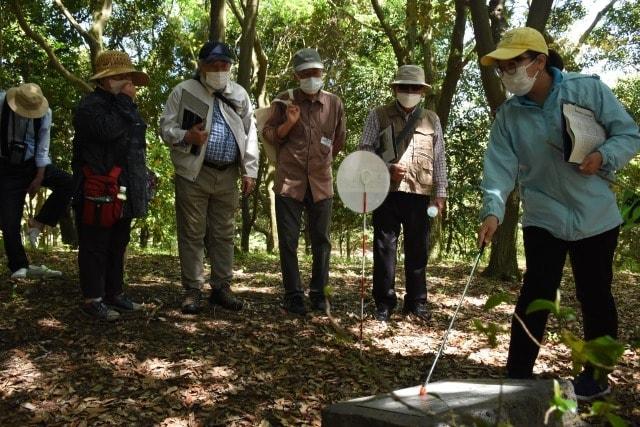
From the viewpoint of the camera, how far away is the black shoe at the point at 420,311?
5.15 meters

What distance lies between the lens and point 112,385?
11.8ft

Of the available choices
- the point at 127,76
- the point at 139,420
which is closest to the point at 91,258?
the point at 127,76

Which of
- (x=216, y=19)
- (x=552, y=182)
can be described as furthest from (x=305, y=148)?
(x=216, y=19)

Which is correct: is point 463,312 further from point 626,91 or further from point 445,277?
point 626,91

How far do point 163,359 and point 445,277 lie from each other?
4813mm

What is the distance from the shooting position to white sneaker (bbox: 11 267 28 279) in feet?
19.2

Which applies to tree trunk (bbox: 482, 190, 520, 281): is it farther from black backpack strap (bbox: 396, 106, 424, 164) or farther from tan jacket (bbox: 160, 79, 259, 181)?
tan jacket (bbox: 160, 79, 259, 181)

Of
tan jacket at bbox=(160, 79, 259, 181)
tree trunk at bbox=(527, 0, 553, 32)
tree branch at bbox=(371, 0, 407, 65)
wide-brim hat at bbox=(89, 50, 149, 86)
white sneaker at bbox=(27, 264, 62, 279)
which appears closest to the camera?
wide-brim hat at bbox=(89, 50, 149, 86)

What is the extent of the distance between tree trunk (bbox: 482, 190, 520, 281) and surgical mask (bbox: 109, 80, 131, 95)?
4.83m

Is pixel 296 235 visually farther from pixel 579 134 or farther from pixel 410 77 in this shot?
pixel 579 134

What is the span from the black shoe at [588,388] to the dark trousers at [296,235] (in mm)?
2274

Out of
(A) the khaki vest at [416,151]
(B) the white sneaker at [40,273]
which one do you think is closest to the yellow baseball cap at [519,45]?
(A) the khaki vest at [416,151]

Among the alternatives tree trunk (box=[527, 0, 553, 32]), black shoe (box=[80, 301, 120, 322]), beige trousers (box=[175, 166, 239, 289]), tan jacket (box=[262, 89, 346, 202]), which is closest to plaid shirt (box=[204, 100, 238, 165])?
beige trousers (box=[175, 166, 239, 289])

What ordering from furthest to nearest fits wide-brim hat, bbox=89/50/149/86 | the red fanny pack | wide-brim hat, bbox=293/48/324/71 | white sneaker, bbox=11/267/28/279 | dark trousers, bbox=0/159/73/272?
white sneaker, bbox=11/267/28/279 < dark trousers, bbox=0/159/73/272 < wide-brim hat, bbox=293/48/324/71 < wide-brim hat, bbox=89/50/149/86 < the red fanny pack
